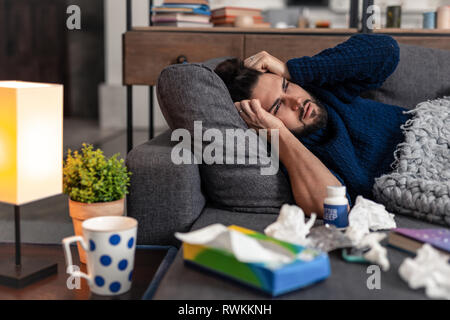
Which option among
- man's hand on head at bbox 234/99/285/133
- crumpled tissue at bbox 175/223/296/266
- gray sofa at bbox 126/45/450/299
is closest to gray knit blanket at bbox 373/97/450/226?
gray sofa at bbox 126/45/450/299

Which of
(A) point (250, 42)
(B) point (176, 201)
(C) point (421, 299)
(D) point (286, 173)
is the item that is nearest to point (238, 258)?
(C) point (421, 299)

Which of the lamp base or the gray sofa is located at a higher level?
the gray sofa

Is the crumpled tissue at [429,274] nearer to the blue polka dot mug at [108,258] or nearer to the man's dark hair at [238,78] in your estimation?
the blue polka dot mug at [108,258]

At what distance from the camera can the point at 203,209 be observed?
1.38 m

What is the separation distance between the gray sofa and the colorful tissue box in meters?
0.02

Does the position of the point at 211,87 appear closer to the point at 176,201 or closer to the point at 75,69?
the point at 176,201

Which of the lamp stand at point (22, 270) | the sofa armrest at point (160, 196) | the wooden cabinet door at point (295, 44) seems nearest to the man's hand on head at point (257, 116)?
the sofa armrest at point (160, 196)

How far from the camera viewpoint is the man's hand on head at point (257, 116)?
4.62ft

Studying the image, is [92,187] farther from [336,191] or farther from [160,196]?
[336,191]

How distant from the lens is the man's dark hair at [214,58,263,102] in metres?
1.55

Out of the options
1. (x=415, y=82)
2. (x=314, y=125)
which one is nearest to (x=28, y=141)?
(x=314, y=125)

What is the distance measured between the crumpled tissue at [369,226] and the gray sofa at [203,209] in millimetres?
44

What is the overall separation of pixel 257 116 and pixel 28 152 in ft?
2.09

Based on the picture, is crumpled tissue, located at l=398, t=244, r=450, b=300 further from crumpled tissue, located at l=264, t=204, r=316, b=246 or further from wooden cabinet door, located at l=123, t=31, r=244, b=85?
wooden cabinet door, located at l=123, t=31, r=244, b=85
